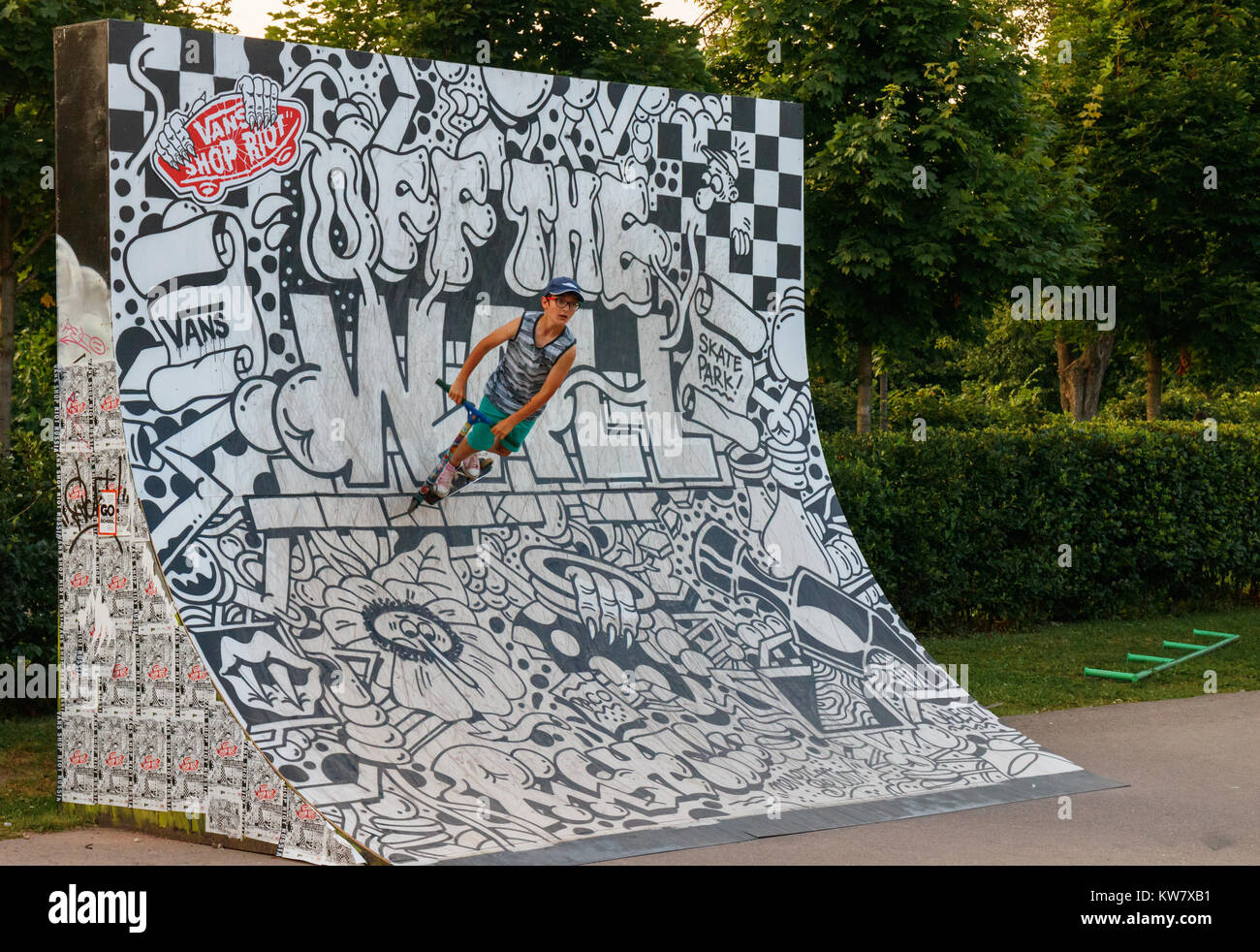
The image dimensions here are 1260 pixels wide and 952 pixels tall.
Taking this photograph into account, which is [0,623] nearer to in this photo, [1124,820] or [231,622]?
[231,622]

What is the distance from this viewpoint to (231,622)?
6609 mm

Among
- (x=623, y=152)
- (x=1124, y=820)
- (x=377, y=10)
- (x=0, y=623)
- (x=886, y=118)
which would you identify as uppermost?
(x=377, y=10)

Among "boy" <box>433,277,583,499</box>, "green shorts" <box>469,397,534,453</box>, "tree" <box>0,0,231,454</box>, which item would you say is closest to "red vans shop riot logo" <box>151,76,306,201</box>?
"boy" <box>433,277,583,499</box>

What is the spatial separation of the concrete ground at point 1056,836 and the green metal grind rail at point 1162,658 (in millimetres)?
2096

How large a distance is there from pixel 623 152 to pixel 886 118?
5.05m

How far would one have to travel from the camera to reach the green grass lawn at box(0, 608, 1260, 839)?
717 cm

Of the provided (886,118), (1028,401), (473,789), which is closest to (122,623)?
(473,789)

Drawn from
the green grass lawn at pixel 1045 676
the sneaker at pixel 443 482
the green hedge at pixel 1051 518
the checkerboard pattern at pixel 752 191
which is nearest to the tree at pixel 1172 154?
the green hedge at pixel 1051 518

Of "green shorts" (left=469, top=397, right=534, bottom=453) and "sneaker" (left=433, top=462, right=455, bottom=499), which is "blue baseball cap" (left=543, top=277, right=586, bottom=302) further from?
"sneaker" (left=433, top=462, right=455, bottom=499)

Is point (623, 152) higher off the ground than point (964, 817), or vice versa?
point (623, 152)

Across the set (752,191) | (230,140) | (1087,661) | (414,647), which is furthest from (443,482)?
(1087,661)

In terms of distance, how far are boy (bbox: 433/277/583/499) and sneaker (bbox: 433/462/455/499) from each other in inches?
6.7

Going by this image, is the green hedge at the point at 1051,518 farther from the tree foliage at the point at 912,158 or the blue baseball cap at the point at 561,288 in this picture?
the blue baseball cap at the point at 561,288

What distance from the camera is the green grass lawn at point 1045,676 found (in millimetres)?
7172
